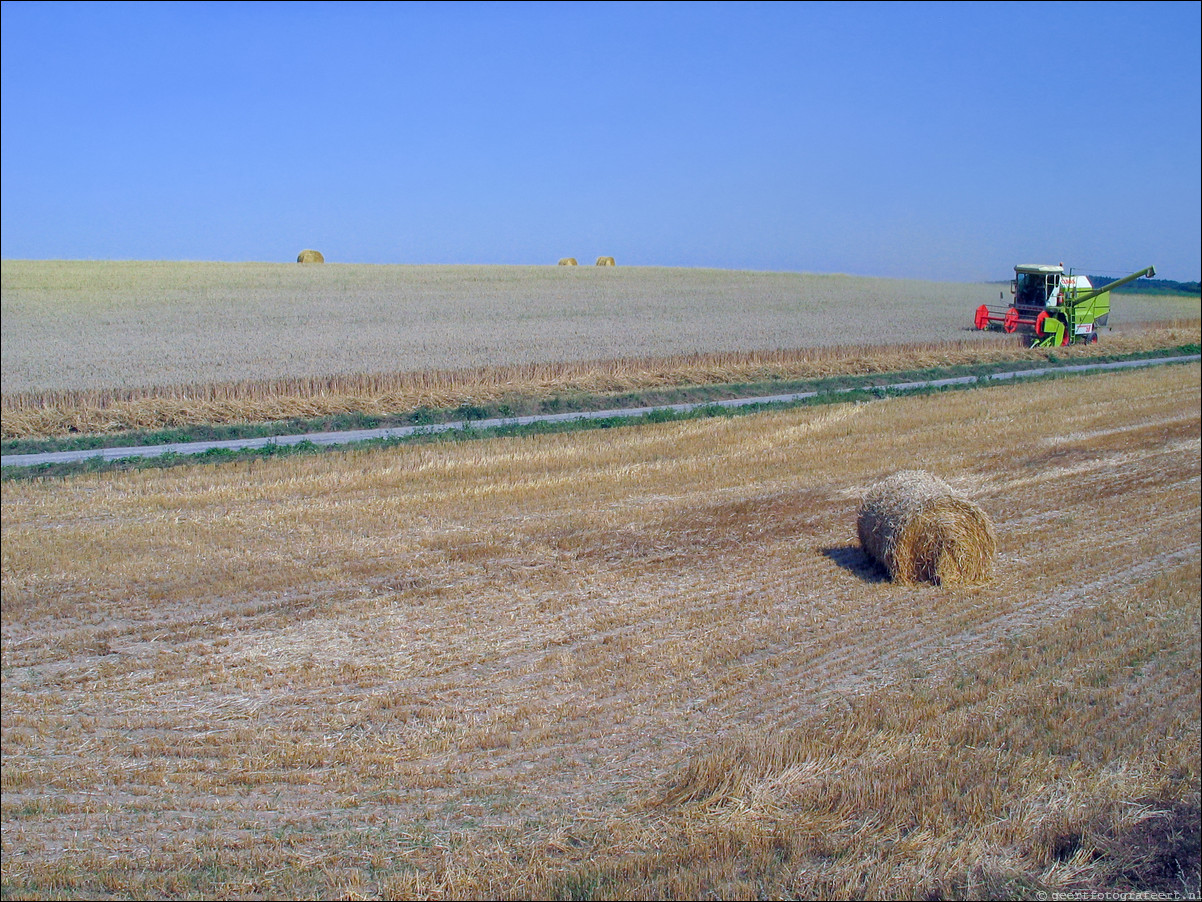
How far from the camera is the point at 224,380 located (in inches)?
1042

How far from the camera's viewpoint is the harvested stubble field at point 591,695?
6.42 metres

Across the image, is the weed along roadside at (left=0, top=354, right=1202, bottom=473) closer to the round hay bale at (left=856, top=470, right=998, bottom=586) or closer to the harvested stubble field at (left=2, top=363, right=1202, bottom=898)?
the harvested stubble field at (left=2, top=363, right=1202, bottom=898)

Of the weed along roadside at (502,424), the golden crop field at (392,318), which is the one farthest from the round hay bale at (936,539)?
the weed along roadside at (502,424)

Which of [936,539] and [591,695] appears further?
[936,539]

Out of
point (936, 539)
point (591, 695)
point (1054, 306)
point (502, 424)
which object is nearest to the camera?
point (1054, 306)

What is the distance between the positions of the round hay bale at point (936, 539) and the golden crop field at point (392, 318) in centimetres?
365

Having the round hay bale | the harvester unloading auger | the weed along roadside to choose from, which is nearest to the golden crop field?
the weed along roadside

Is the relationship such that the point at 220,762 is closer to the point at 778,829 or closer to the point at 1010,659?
the point at 778,829

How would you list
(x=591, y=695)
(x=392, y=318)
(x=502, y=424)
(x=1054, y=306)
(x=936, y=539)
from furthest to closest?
(x=392, y=318) < (x=502, y=424) < (x=936, y=539) < (x=591, y=695) < (x=1054, y=306)

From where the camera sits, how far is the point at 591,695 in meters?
8.91

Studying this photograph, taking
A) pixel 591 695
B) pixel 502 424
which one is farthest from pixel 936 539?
pixel 502 424

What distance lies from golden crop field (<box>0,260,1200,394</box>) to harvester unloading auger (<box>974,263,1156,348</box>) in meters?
6.02

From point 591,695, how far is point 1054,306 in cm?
494

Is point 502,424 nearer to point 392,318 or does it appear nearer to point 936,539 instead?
point 936,539
